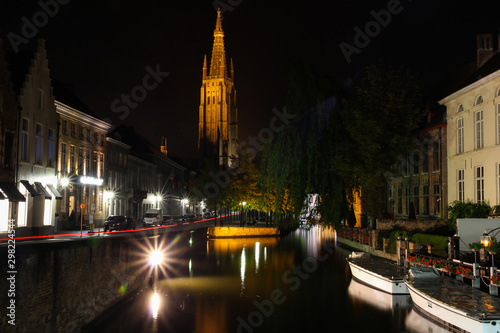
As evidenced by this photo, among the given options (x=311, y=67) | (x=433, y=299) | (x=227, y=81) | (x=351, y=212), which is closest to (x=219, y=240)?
(x=351, y=212)

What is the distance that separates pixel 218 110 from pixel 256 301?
438 feet

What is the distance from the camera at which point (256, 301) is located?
22.6m

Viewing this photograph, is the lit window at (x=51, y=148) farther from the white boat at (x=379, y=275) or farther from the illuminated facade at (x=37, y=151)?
the white boat at (x=379, y=275)

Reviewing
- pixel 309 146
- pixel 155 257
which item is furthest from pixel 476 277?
pixel 155 257

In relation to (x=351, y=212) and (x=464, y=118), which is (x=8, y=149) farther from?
(x=464, y=118)

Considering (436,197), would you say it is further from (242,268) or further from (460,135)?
(242,268)

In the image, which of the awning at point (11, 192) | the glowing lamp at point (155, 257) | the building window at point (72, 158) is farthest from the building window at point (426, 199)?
the building window at point (72, 158)

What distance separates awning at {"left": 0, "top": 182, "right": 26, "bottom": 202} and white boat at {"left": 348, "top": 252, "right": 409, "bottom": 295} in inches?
793

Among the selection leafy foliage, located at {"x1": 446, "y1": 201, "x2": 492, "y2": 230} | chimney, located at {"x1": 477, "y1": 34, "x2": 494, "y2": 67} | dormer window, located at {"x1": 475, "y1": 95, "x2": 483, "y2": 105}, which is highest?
chimney, located at {"x1": 477, "y1": 34, "x2": 494, "y2": 67}

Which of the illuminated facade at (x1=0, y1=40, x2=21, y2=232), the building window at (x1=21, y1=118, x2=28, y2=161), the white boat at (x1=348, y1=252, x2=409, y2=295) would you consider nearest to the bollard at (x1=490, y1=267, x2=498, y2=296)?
the white boat at (x1=348, y1=252, x2=409, y2=295)

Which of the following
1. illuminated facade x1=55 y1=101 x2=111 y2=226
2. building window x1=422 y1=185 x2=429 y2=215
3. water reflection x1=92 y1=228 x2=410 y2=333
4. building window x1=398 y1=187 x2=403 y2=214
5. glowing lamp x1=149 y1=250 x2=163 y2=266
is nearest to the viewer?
water reflection x1=92 y1=228 x2=410 y2=333

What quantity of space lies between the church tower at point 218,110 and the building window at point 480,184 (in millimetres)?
120540

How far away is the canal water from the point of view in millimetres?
18391

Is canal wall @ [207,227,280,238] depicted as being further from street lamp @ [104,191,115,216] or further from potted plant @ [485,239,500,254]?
potted plant @ [485,239,500,254]
